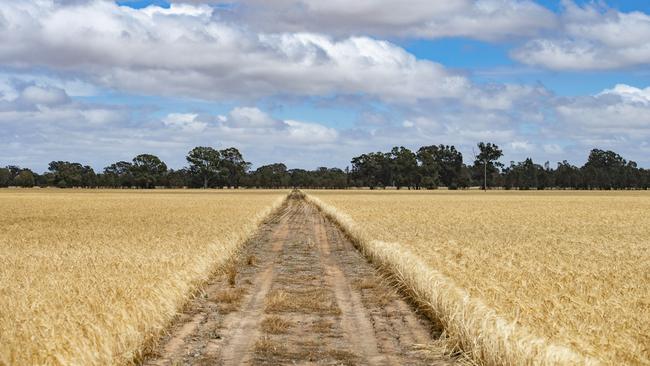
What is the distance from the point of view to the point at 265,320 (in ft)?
35.9

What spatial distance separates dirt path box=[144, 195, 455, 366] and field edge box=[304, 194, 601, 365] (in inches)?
13.8

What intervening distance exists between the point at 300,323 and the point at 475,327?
3.35m

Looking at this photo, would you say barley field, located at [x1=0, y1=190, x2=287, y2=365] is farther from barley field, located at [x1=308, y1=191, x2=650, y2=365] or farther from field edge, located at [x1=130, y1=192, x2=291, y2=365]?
barley field, located at [x1=308, y1=191, x2=650, y2=365]

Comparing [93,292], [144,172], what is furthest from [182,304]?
[144,172]

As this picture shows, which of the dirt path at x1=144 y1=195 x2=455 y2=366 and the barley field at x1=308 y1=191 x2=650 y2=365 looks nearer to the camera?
the barley field at x1=308 y1=191 x2=650 y2=365

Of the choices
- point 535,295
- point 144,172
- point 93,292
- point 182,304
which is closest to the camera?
point 93,292

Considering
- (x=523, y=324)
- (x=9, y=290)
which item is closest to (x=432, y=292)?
(x=523, y=324)

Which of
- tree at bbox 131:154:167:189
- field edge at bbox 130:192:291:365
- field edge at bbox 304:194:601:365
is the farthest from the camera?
tree at bbox 131:154:167:189

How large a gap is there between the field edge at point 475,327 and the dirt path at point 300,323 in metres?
0.35

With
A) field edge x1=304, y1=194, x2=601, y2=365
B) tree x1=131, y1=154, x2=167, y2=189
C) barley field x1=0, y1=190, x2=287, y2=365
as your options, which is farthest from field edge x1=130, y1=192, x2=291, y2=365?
tree x1=131, y1=154, x2=167, y2=189

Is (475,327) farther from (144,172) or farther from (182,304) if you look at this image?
(144,172)

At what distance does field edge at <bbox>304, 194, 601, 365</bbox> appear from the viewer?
7195mm

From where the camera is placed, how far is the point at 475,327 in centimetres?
874

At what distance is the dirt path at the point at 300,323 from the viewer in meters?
8.72
